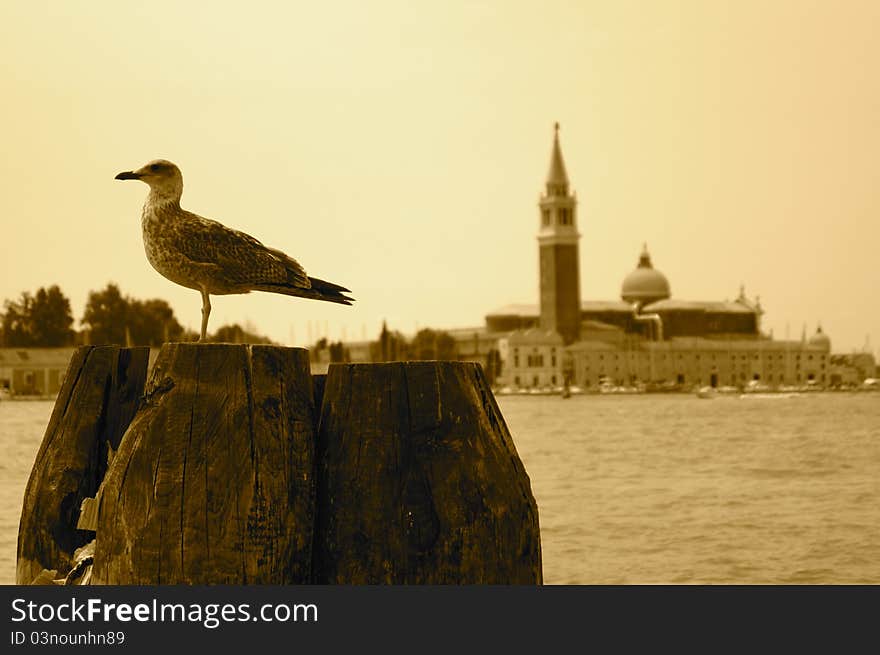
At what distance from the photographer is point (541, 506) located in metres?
19.3

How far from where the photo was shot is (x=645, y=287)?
5290 inches

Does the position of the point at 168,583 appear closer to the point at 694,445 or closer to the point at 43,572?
the point at 43,572

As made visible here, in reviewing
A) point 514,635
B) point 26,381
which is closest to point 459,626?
point 514,635

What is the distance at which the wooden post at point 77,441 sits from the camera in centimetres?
407

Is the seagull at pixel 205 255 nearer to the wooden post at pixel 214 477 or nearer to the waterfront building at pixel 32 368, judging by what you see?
the wooden post at pixel 214 477

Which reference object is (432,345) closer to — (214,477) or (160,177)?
(160,177)

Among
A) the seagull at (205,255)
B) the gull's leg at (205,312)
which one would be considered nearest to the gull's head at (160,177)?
the seagull at (205,255)

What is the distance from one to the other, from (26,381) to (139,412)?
80666 millimetres

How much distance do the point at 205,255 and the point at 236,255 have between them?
10cm

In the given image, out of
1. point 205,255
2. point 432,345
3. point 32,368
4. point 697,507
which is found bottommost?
point 697,507

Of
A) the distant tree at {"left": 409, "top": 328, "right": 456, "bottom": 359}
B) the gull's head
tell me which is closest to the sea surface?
the gull's head

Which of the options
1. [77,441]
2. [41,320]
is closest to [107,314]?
[41,320]

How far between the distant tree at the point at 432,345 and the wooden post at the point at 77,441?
3604 inches

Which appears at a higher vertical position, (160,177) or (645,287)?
(645,287)
